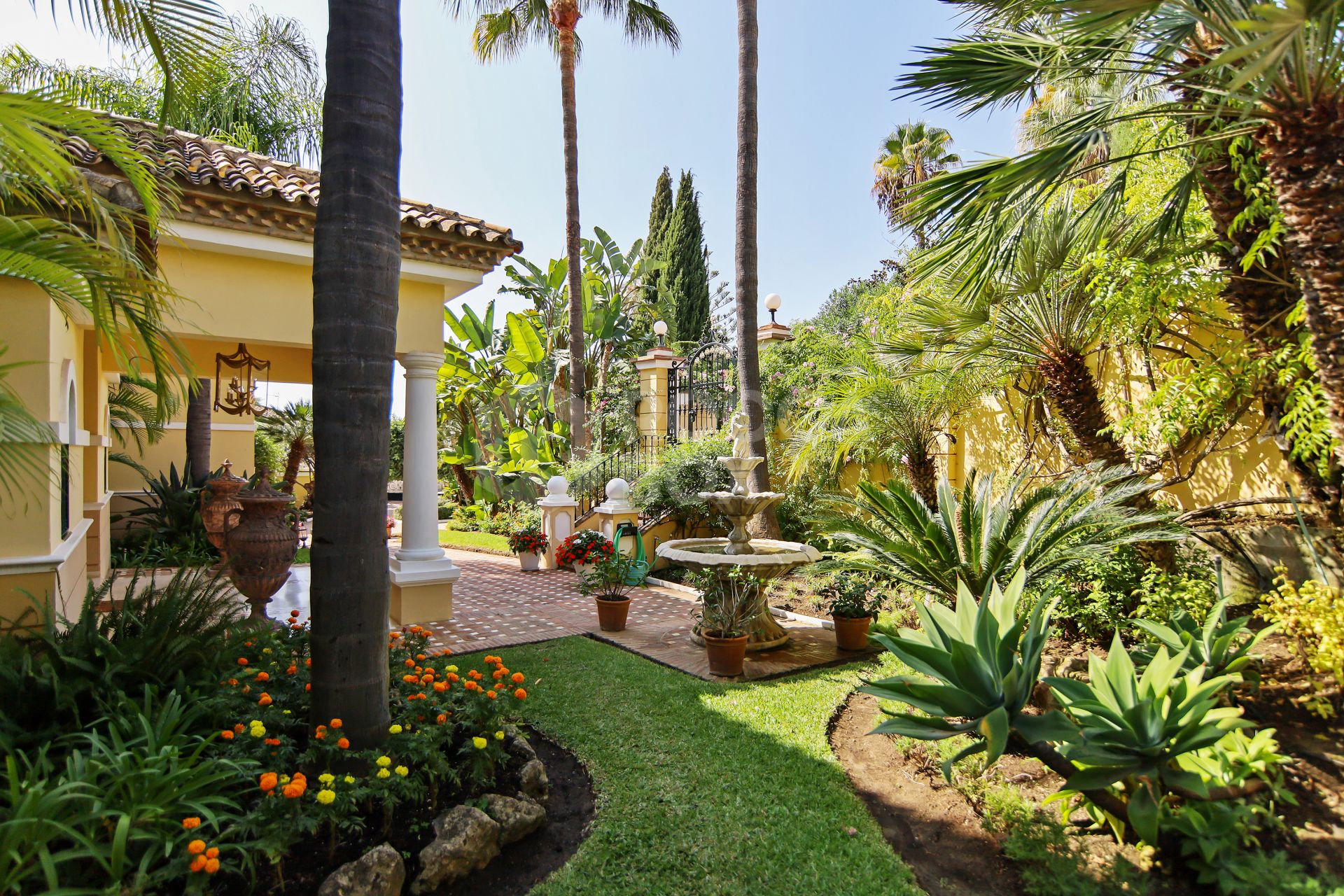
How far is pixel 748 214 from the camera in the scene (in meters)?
9.66

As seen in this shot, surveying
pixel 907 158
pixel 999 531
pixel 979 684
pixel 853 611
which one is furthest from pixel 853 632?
pixel 907 158

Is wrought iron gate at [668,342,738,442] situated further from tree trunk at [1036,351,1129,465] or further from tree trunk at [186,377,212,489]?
tree trunk at [186,377,212,489]

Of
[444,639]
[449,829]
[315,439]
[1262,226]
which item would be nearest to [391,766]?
[449,829]

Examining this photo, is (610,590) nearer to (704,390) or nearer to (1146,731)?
(1146,731)

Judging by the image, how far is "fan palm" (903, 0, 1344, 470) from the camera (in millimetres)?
3377

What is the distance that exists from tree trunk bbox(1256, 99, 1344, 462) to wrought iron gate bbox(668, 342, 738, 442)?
935cm

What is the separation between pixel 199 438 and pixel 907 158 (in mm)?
18515

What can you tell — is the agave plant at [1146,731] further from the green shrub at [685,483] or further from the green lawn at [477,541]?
the green lawn at [477,541]

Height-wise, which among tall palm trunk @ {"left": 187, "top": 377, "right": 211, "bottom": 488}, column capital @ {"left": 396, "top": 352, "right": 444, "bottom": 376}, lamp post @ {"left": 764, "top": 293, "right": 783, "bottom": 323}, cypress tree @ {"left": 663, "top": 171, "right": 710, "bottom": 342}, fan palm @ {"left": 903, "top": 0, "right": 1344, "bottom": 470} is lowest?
tall palm trunk @ {"left": 187, "top": 377, "right": 211, "bottom": 488}

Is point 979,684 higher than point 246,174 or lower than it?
lower

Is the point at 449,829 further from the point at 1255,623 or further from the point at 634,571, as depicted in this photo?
the point at 634,571

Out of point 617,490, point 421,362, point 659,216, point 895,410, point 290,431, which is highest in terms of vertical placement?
point 659,216

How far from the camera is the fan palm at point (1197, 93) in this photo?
3377 mm

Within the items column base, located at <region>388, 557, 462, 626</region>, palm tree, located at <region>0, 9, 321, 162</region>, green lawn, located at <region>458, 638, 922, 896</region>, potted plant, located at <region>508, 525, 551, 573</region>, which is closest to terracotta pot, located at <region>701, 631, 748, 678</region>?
green lawn, located at <region>458, 638, 922, 896</region>
